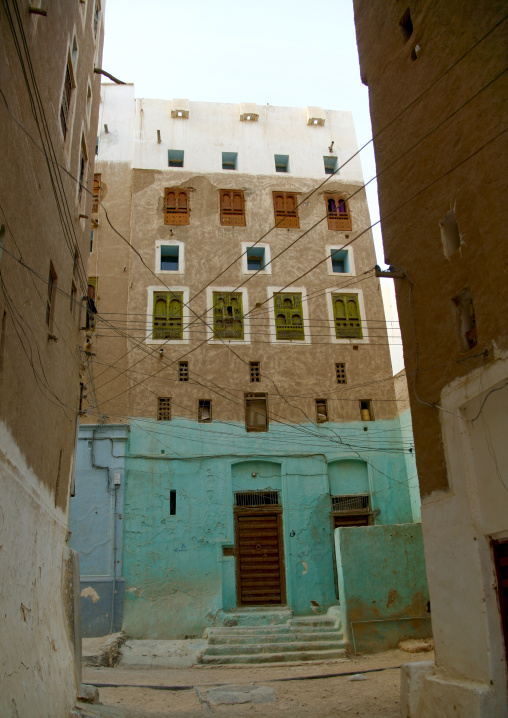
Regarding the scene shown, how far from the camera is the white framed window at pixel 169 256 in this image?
76.5 feet

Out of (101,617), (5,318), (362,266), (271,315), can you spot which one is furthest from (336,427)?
(5,318)

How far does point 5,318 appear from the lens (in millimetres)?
7145

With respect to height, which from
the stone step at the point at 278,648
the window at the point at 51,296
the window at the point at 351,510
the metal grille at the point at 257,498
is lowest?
the stone step at the point at 278,648

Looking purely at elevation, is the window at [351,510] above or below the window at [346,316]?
below

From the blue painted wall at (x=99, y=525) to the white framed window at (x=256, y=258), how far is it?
8030 mm

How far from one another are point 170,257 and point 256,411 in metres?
7.19

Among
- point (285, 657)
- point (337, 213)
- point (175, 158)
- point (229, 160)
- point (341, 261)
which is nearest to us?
point (285, 657)

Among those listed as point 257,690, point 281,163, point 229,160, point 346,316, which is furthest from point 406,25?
point 229,160

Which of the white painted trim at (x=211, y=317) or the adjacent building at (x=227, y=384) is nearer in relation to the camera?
the adjacent building at (x=227, y=384)

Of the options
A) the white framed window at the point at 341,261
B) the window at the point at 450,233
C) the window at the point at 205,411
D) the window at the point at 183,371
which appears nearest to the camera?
the window at the point at 450,233

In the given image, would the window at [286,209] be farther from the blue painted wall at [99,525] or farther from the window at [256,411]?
the blue painted wall at [99,525]

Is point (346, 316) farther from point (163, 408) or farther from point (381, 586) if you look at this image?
point (381, 586)

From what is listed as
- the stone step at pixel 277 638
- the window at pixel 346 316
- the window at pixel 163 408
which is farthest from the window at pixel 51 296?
the window at pixel 346 316

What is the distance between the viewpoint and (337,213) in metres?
25.2
